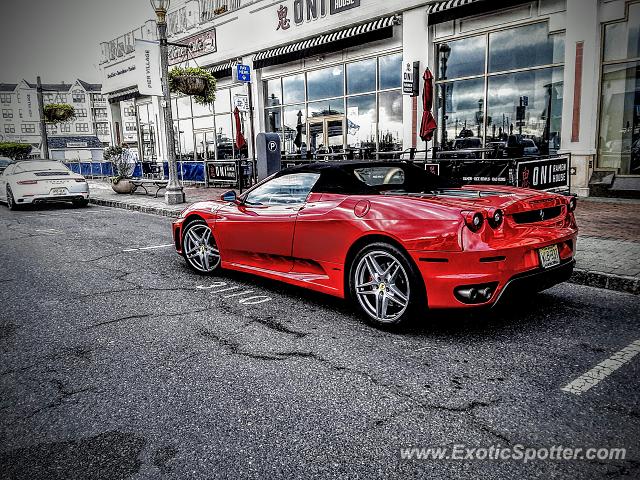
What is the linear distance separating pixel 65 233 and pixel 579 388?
9068 millimetres

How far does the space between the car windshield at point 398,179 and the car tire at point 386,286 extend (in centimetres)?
70

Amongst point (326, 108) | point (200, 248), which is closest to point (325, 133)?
point (326, 108)

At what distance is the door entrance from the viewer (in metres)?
A: 17.8

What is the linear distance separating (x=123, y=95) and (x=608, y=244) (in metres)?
31.3

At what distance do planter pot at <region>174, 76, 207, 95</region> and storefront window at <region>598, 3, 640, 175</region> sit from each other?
37.5ft

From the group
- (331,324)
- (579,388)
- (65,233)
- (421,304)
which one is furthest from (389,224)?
(65,233)

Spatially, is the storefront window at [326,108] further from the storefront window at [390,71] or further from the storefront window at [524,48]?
the storefront window at [524,48]

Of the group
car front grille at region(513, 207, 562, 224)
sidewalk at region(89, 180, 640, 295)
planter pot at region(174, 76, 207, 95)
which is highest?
planter pot at region(174, 76, 207, 95)

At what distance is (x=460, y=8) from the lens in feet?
43.1

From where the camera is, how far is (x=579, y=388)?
112 inches

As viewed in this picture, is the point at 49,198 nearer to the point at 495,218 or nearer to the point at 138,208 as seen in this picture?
the point at 138,208

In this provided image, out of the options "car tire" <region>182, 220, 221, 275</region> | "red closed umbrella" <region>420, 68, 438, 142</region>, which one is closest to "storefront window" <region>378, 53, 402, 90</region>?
"red closed umbrella" <region>420, 68, 438, 142</region>

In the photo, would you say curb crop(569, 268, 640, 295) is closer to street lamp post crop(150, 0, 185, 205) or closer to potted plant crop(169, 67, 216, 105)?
street lamp post crop(150, 0, 185, 205)

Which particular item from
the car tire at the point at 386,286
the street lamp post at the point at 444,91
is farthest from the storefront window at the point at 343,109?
the car tire at the point at 386,286
